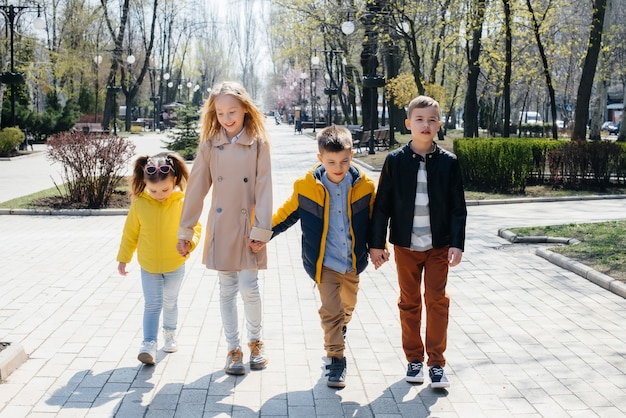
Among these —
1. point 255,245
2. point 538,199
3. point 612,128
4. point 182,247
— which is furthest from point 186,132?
point 612,128

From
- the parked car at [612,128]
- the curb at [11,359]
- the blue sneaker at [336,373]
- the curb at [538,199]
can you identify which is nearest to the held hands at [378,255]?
the blue sneaker at [336,373]

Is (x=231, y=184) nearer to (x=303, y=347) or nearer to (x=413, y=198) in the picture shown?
(x=413, y=198)

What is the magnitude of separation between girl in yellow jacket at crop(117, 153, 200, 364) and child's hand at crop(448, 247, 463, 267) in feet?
5.14

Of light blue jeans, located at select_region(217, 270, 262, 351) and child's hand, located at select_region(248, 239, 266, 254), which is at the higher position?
child's hand, located at select_region(248, 239, 266, 254)

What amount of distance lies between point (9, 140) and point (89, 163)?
44.6 feet

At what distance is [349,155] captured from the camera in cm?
423

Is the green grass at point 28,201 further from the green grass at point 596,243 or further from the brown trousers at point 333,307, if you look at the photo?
the brown trousers at point 333,307

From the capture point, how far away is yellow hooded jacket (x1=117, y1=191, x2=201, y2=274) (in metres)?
4.71

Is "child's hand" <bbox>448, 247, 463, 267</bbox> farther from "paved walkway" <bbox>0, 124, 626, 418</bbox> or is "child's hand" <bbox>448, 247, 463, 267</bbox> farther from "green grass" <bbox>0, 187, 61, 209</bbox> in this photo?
"green grass" <bbox>0, 187, 61, 209</bbox>

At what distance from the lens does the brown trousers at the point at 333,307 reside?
432cm

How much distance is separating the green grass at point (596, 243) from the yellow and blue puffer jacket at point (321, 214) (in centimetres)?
384

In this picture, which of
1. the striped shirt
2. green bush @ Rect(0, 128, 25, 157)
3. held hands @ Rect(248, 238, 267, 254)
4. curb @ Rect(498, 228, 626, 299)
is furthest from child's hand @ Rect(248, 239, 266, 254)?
green bush @ Rect(0, 128, 25, 157)

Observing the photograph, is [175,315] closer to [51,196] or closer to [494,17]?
[51,196]

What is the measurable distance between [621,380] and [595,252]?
13.4ft
